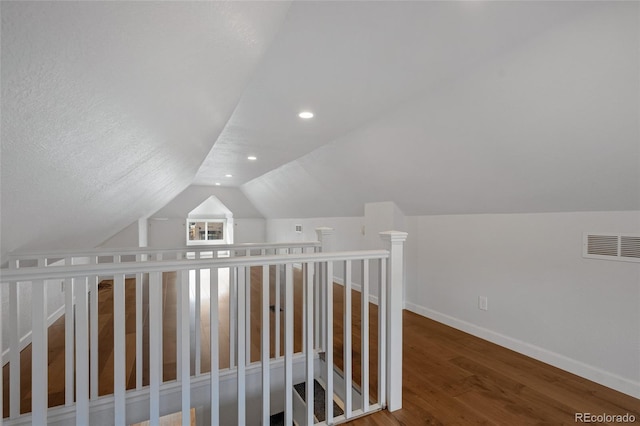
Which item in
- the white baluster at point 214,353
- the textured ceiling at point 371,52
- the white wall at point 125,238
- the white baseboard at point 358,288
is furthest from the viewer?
the white wall at point 125,238

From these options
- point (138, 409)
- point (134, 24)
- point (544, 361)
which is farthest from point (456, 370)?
point (134, 24)

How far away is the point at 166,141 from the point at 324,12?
3.40 feet

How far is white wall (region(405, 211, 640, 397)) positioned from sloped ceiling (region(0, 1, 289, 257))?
258 centimetres

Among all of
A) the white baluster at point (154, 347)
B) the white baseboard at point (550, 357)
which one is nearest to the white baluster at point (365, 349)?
the white baluster at point (154, 347)

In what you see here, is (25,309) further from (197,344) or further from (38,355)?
(38,355)

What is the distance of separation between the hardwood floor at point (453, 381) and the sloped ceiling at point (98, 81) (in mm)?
→ 1669

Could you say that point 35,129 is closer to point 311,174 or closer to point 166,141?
point 166,141

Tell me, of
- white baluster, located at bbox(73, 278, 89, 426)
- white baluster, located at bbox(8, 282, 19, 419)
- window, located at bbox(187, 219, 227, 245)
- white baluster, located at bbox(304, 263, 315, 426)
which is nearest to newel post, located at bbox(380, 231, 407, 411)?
white baluster, located at bbox(304, 263, 315, 426)

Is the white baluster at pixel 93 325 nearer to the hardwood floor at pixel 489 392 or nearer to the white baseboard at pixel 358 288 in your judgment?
the hardwood floor at pixel 489 392

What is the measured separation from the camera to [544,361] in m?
2.42

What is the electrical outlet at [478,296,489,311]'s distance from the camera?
289 cm

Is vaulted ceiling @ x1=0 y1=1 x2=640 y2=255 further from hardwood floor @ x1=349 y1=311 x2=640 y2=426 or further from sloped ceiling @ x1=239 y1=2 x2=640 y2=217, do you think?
hardwood floor @ x1=349 y1=311 x2=640 y2=426

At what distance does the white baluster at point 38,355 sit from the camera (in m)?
1.11

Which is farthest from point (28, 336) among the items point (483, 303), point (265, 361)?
point (483, 303)
